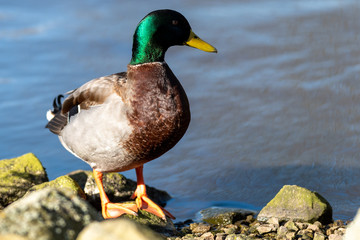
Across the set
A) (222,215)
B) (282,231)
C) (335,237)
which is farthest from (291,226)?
(222,215)

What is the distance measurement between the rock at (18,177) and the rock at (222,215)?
4.14 ft

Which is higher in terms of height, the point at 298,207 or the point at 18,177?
the point at 18,177

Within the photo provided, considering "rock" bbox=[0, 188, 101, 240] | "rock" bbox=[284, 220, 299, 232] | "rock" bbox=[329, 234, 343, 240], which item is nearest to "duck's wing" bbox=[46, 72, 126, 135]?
"rock" bbox=[284, 220, 299, 232]

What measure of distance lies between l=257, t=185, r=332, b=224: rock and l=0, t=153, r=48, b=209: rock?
67.1 inches

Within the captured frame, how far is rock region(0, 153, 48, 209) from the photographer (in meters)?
4.64

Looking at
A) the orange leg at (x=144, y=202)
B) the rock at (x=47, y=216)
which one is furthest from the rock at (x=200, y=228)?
the rock at (x=47, y=216)

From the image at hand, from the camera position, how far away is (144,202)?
4605mm

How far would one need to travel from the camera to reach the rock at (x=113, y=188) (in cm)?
474

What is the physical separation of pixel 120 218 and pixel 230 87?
3.27m

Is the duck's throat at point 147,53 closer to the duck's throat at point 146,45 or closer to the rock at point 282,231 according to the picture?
the duck's throat at point 146,45

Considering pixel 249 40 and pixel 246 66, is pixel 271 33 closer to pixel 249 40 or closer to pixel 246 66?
pixel 249 40

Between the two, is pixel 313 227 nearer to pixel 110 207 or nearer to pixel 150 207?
pixel 150 207

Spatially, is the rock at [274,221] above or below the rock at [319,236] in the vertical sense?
above

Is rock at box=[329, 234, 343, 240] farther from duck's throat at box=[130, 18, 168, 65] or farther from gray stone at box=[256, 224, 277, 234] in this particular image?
duck's throat at box=[130, 18, 168, 65]
